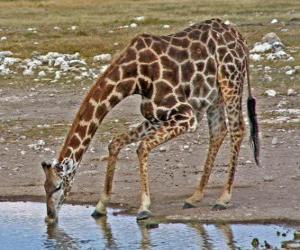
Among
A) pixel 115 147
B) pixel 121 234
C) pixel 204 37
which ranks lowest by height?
pixel 121 234

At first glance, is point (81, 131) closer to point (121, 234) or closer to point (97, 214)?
point (97, 214)

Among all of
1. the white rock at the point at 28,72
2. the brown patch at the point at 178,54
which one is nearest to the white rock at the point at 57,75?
the white rock at the point at 28,72

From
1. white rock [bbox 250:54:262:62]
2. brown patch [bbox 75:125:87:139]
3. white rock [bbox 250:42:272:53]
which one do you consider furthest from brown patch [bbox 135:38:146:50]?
white rock [bbox 250:42:272:53]

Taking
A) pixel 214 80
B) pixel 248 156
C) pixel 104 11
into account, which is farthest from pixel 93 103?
pixel 104 11

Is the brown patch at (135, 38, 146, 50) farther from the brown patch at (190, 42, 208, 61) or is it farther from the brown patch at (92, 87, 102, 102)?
→ the brown patch at (92, 87, 102, 102)

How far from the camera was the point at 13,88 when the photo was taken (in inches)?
867

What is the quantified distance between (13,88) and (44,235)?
11.1m

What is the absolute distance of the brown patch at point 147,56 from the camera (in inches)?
472

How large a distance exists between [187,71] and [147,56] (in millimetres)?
499

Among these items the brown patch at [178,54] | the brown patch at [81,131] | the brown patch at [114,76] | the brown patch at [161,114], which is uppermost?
the brown patch at [178,54]

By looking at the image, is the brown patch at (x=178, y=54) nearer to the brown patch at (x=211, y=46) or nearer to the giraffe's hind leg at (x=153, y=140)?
the brown patch at (x=211, y=46)

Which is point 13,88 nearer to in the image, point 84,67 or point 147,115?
point 84,67

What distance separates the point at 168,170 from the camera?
14.2 m

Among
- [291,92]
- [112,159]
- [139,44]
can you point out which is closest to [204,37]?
[139,44]
